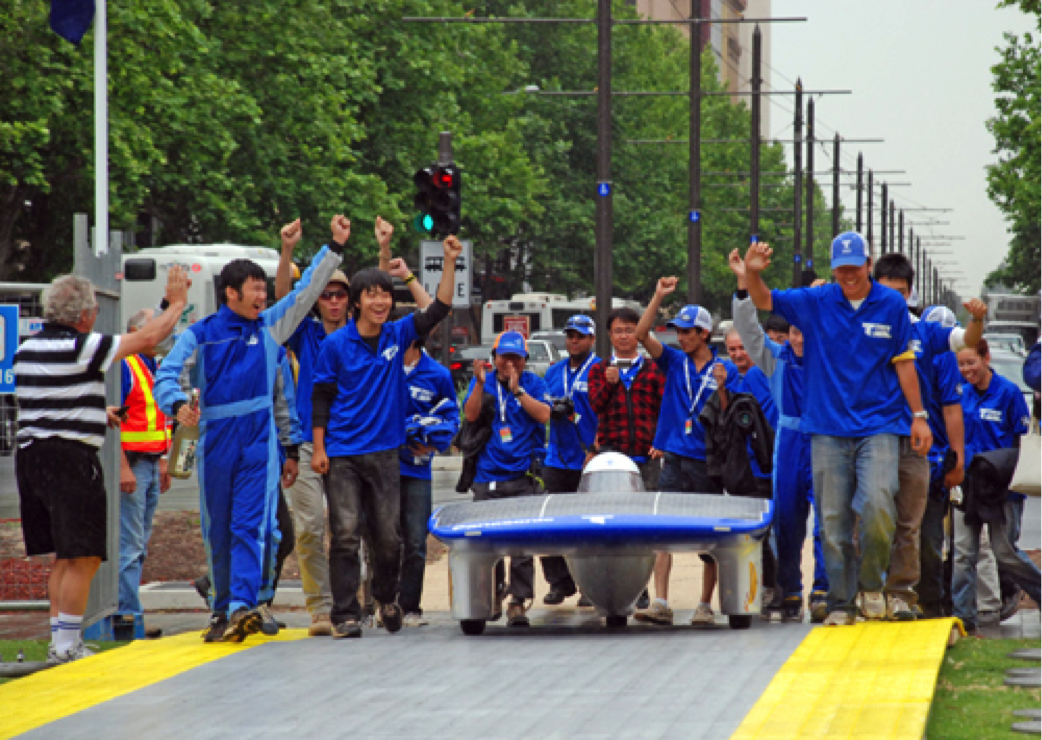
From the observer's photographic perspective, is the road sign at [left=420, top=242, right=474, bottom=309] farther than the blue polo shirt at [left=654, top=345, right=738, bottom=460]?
Yes

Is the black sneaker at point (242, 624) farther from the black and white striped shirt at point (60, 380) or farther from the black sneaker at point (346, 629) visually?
the black and white striped shirt at point (60, 380)

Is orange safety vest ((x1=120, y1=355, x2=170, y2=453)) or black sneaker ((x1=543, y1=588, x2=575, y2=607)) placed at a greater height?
orange safety vest ((x1=120, y1=355, x2=170, y2=453))

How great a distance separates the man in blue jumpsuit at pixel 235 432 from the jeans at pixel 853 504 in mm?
2737

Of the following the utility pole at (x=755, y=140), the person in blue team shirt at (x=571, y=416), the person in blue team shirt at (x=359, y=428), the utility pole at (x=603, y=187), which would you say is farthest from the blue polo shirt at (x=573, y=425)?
the utility pole at (x=755, y=140)

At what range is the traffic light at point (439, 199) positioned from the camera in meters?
16.0

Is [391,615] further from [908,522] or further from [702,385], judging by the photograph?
[908,522]

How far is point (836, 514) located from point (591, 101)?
51.5 m

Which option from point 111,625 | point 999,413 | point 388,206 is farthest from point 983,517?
point 388,206

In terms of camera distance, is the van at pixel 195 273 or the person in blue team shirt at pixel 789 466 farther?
the van at pixel 195 273

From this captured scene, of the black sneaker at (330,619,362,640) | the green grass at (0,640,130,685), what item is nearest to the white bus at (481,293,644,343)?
the green grass at (0,640,130,685)

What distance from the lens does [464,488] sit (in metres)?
10.9

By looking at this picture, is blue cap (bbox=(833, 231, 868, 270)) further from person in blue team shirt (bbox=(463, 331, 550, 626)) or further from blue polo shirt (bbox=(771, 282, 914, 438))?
person in blue team shirt (bbox=(463, 331, 550, 626))

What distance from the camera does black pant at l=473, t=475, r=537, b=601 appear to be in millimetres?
10281

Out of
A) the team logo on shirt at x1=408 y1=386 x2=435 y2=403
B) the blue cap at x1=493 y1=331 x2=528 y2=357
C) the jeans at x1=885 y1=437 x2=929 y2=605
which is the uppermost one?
the blue cap at x1=493 y1=331 x2=528 y2=357
